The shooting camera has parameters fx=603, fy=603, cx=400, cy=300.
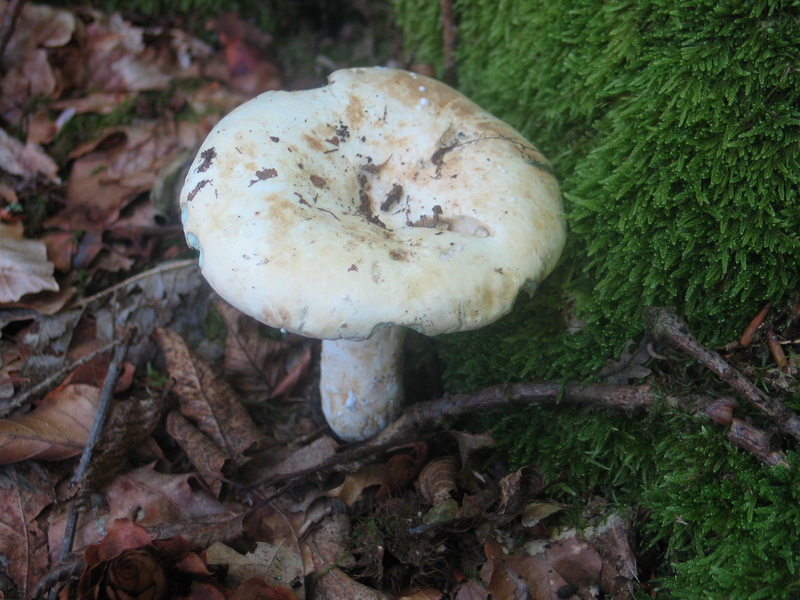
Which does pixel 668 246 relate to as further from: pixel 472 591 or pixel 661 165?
pixel 472 591

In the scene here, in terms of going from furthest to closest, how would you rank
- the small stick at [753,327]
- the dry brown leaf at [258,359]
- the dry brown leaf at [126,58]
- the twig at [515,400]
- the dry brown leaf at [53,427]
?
1. the dry brown leaf at [126,58]
2. the dry brown leaf at [258,359]
3. the dry brown leaf at [53,427]
4. the twig at [515,400]
5. the small stick at [753,327]

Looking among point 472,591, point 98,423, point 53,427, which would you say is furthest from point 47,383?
point 472,591

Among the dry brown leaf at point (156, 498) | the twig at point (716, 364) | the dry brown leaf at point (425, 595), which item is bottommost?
the dry brown leaf at point (156, 498)

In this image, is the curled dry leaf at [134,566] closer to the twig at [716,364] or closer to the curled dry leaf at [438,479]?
the curled dry leaf at [438,479]

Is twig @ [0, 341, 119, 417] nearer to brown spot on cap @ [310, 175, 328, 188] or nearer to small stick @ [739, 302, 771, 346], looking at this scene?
brown spot on cap @ [310, 175, 328, 188]

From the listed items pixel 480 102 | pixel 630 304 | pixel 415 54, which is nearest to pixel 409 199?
pixel 630 304

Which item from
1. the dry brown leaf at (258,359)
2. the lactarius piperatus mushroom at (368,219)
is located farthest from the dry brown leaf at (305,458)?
the dry brown leaf at (258,359)

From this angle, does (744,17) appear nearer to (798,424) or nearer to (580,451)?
(798,424)
